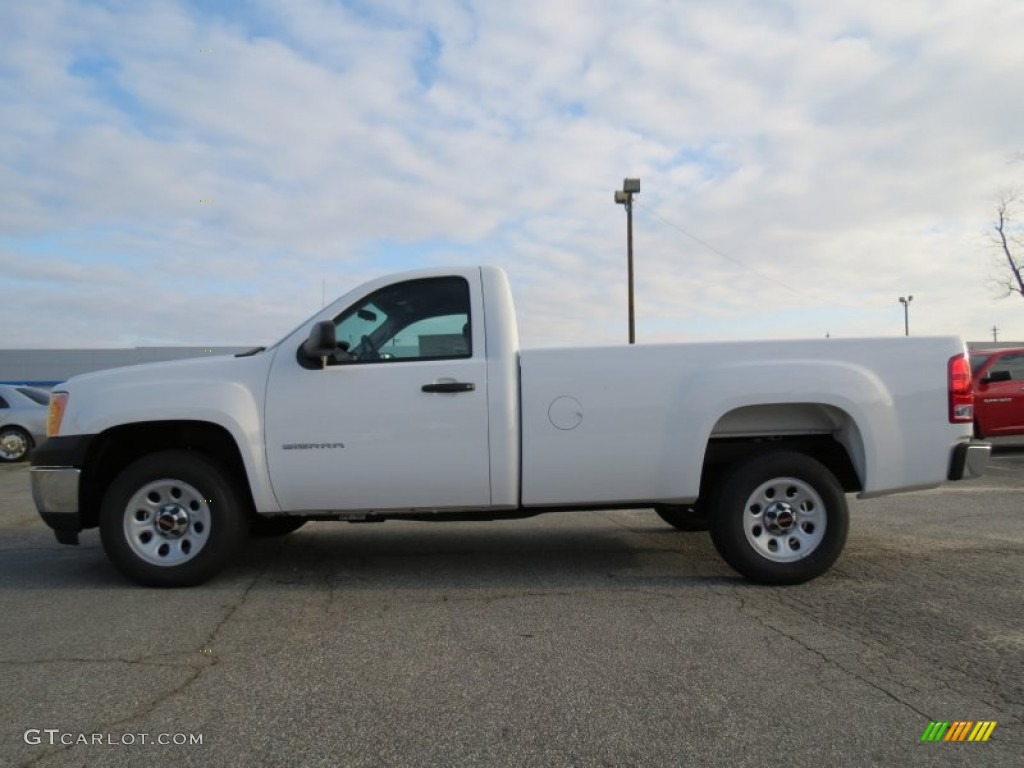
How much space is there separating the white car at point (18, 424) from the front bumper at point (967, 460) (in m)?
14.6

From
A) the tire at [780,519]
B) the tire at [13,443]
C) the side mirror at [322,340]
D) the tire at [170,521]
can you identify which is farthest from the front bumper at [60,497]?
the tire at [13,443]

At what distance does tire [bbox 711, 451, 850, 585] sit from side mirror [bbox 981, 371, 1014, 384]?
9102mm

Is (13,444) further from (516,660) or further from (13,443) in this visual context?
(516,660)

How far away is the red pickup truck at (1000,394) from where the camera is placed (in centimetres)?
1205

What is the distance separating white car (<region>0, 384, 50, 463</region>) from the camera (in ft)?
45.5

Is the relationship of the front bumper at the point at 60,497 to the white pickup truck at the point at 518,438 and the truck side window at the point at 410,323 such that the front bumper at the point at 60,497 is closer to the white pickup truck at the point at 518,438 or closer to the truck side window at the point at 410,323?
the white pickup truck at the point at 518,438

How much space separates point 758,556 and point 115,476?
4372 mm

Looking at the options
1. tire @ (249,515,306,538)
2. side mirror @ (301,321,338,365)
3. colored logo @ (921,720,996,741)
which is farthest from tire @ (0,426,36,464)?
colored logo @ (921,720,996,741)

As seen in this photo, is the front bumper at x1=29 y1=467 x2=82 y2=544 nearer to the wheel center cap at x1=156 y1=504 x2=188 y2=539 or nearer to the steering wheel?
the wheel center cap at x1=156 y1=504 x2=188 y2=539

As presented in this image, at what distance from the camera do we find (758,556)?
4.81m

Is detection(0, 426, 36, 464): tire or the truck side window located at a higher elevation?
the truck side window

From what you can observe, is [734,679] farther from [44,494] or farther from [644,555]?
[44,494]

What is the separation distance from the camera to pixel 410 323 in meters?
5.12

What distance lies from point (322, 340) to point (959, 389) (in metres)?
4.02
